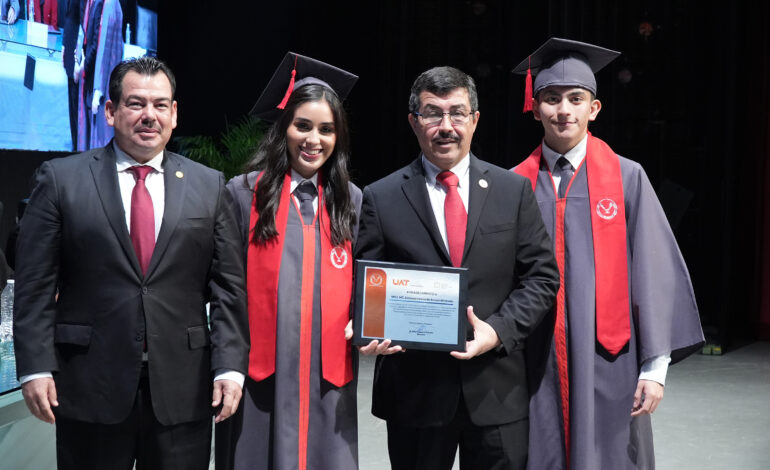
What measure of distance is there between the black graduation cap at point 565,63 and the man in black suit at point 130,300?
3.51ft

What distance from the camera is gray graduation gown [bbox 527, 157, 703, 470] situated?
98.3 inches

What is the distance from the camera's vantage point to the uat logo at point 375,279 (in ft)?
7.59

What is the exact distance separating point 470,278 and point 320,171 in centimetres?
56

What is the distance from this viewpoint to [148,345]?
2205mm

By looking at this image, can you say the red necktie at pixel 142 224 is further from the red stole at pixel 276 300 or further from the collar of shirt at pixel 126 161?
the red stole at pixel 276 300

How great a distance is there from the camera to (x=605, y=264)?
255 centimetres

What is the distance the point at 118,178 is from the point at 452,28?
235 inches

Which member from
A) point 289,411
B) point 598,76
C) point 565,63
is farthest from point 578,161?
point 598,76

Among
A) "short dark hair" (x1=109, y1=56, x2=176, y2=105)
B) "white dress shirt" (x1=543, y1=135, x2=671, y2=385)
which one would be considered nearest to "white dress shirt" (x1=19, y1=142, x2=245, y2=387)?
"short dark hair" (x1=109, y1=56, x2=176, y2=105)

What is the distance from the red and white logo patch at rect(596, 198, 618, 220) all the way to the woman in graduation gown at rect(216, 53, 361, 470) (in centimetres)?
70

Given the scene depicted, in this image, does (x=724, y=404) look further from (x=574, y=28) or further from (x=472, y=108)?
(x=472, y=108)

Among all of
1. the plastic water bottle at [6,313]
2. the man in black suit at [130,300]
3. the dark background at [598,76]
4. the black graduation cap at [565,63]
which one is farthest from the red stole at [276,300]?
the dark background at [598,76]

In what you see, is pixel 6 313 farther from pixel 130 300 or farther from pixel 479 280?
pixel 479 280

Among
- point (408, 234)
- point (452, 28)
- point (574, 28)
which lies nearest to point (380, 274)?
point (408, 234)
